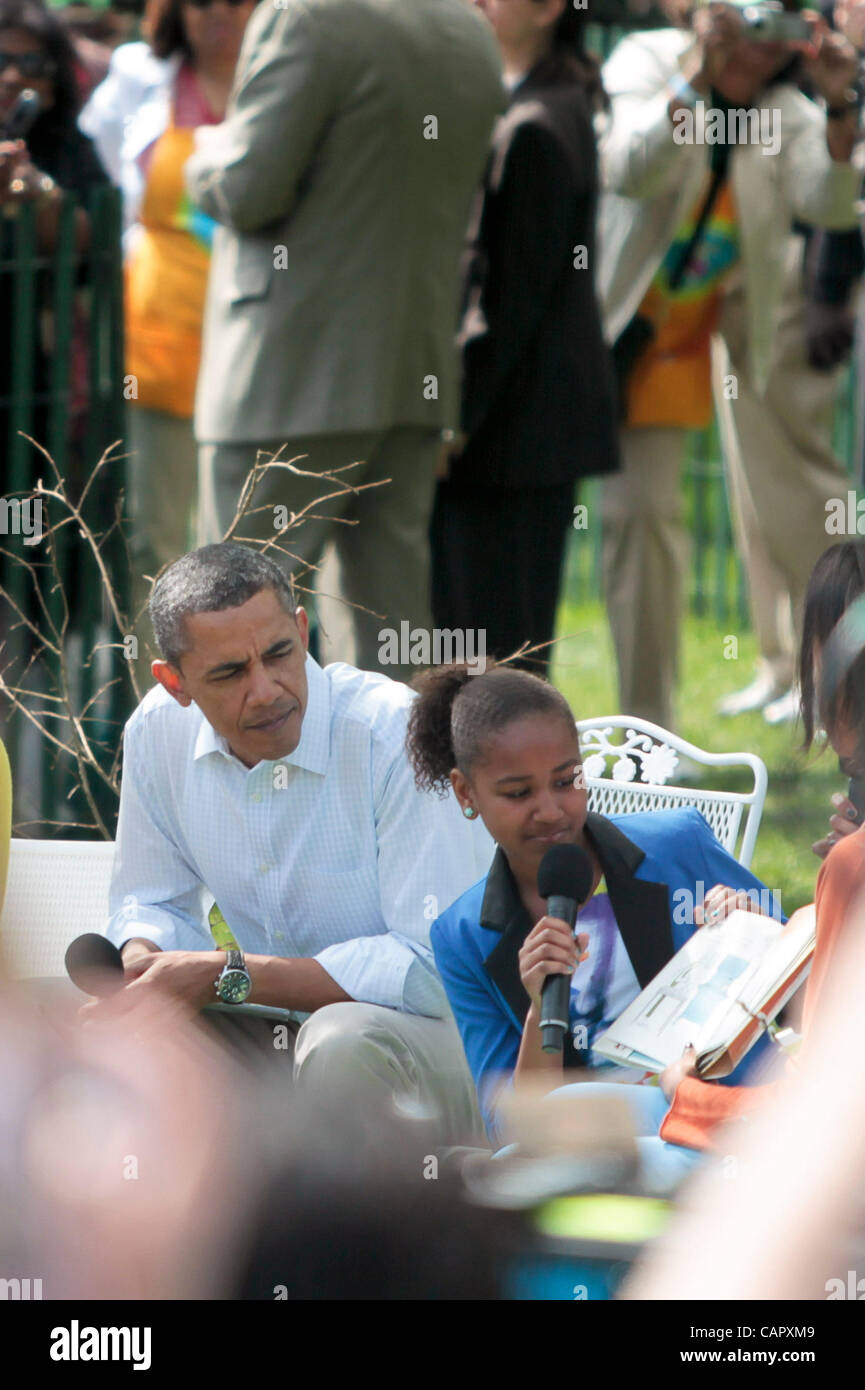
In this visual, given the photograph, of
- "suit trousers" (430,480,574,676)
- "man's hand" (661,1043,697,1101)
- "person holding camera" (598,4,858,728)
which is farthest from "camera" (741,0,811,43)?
"man's hand" (661,1043,697,1101)

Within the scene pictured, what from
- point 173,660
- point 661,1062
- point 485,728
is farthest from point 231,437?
point 661,1062

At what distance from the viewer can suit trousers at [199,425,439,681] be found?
412cm

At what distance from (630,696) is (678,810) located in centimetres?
232

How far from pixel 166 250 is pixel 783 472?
1.86m

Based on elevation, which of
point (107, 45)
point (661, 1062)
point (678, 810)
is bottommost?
point (661, 1062)

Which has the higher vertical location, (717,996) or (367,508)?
(367,508)

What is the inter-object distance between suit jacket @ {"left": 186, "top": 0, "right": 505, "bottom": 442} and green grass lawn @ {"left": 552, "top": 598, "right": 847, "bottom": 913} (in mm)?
797

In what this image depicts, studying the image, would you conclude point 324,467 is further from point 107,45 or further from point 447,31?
point 107,45

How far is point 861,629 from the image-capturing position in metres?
2.11

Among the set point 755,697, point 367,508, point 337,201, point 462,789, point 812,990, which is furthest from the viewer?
point 755,697

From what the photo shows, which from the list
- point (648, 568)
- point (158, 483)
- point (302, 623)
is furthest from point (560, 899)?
point (158, 483)

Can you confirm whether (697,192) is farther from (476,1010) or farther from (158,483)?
(476,1010)

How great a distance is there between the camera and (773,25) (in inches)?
186

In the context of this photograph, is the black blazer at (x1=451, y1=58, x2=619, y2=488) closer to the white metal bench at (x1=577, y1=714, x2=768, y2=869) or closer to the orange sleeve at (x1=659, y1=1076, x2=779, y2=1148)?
the white metal bench at (x1=577, y1=714, x2=768, y2=869)
